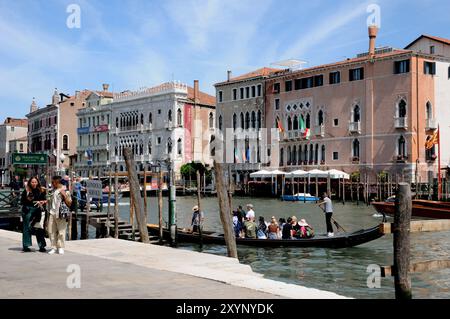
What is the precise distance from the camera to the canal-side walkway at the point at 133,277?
19.5ft

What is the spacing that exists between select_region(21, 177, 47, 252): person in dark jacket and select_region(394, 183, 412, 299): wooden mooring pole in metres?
5.28

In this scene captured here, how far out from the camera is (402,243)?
21.8 feet

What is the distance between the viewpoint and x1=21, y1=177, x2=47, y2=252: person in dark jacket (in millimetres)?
9281

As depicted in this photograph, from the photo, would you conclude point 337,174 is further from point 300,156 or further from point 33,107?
point 33,107

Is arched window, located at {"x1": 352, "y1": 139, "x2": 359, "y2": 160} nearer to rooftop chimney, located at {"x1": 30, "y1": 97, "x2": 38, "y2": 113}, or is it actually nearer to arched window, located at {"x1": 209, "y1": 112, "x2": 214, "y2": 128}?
arched window, located at {"x1": 209, "y1": 112, "x2": 214, "y2": 128}

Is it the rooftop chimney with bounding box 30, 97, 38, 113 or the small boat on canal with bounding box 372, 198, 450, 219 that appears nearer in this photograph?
the small boat on canal with bounding box 372, 198, 450, 219

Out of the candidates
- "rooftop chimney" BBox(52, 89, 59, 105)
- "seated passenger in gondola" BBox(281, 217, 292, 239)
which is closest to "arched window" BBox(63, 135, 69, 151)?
"rooftop chimney" BBox(52, 89, 59, 105)

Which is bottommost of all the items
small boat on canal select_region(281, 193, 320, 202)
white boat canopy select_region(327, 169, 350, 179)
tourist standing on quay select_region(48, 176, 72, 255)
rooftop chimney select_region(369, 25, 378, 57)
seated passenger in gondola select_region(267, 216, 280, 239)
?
seated passenger in gondola select_region(267, 216, 280, 239)

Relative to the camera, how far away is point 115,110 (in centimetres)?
5769

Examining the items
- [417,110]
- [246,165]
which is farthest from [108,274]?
[246,165]
